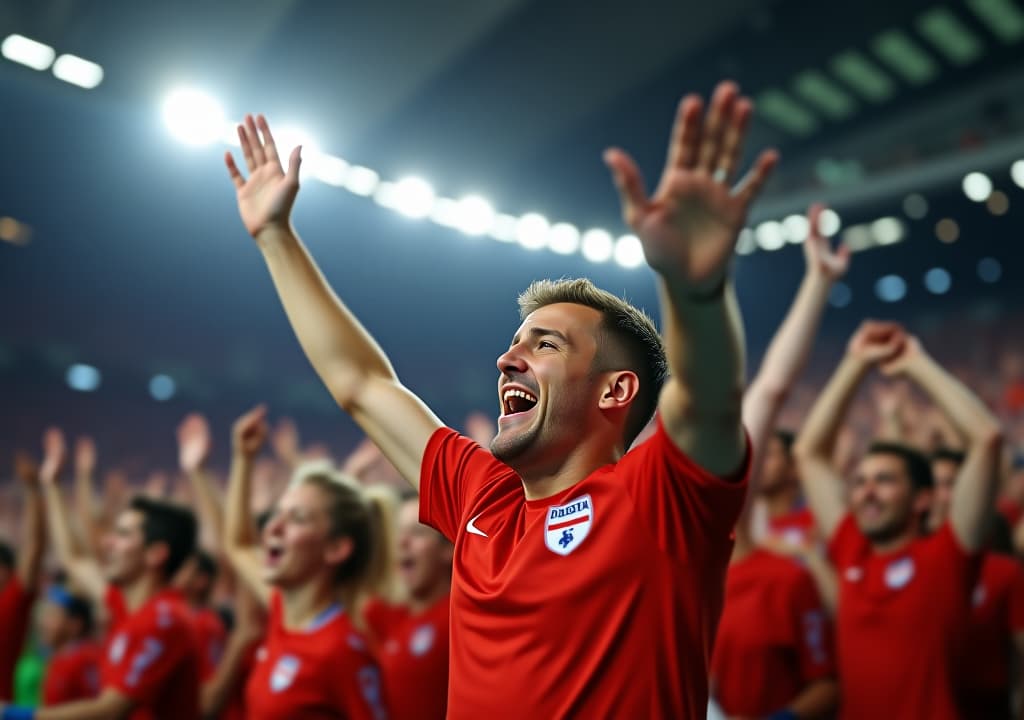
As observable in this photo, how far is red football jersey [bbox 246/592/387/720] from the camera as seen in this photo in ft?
10.1

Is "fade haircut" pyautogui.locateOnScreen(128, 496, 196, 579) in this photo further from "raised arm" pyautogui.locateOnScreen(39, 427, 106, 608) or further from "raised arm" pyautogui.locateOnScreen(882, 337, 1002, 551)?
"raised arm" pyautogui.locateOnScreen(882, 337, 1002, 551)

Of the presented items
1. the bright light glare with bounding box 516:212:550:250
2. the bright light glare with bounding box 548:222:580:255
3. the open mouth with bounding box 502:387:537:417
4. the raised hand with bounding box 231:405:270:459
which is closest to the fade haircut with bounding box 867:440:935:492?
the open mouth with bounding box 502:387:537:417

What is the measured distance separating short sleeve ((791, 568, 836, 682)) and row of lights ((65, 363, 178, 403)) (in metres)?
13.8

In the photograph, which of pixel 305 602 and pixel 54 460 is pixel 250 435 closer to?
pixel 305 602

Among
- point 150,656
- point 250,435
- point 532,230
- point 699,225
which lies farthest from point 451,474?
point 532,230

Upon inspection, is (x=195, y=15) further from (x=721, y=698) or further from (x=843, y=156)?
(x=843, y=156)

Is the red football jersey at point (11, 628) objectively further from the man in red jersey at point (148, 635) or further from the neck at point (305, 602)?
the neck at point (305, 602)

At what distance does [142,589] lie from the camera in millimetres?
4391

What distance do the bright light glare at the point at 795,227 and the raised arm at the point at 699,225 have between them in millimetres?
16401

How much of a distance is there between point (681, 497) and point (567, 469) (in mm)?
354

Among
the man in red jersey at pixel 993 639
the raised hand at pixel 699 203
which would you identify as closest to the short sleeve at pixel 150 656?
the man in red jersey at pixel 993 639

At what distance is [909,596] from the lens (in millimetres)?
→ 3508

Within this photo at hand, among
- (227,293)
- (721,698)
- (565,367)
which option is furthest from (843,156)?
(565,367)

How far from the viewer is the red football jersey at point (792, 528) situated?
484 centimetres
